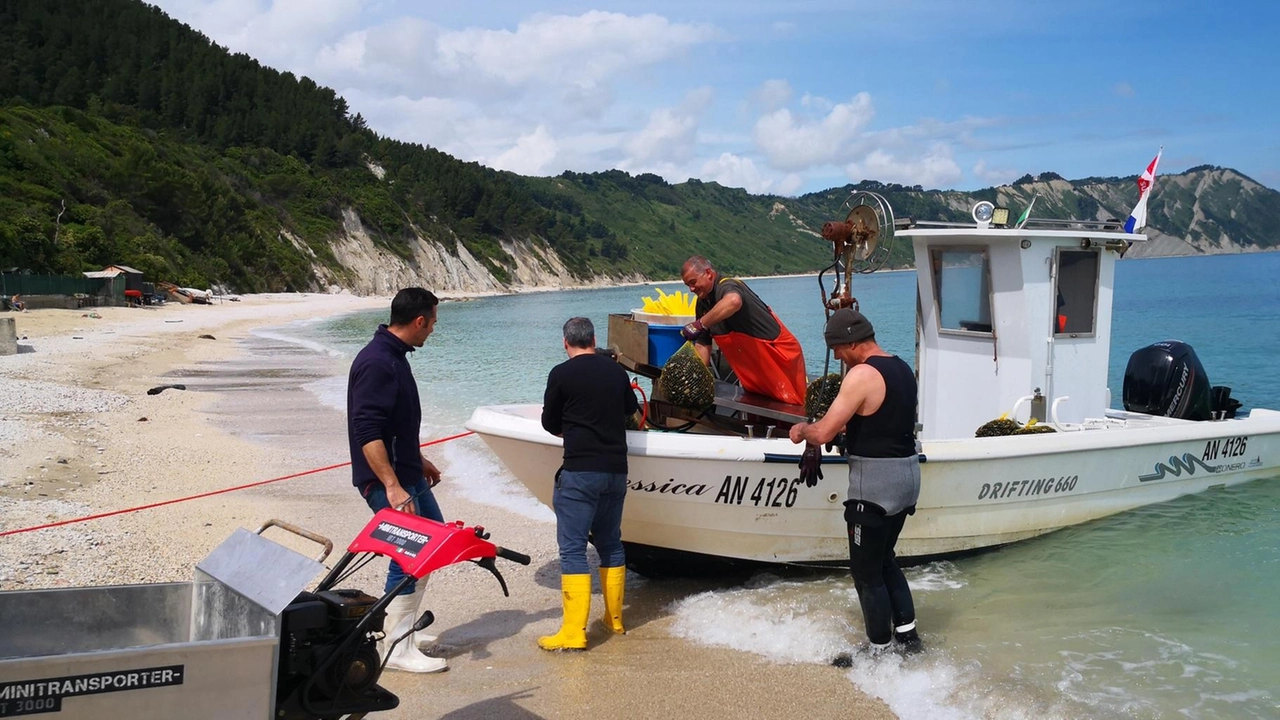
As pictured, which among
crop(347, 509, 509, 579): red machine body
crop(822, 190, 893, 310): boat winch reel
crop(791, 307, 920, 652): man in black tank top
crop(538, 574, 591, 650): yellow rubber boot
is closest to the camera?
crop(347, 509, 509, 579): red machine body

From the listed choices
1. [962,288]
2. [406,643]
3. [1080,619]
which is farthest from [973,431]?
[406,643]

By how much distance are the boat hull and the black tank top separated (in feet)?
3.65

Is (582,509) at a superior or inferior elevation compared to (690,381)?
inferior

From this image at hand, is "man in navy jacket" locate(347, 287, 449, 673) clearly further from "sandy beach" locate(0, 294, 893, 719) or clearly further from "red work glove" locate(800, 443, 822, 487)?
"red work glove" locate(800, 443, 822, 487)

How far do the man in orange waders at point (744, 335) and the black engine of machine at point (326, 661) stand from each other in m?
3.73

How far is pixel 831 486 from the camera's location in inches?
256

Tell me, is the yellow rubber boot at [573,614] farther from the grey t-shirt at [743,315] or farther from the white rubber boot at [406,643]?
the grey t-shirt at [743,315]

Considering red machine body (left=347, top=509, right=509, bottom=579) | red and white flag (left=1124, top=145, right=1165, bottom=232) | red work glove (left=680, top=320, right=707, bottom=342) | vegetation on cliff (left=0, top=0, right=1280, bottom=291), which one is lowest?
red machine body (left=347, top=509, right=509, bottom=579)

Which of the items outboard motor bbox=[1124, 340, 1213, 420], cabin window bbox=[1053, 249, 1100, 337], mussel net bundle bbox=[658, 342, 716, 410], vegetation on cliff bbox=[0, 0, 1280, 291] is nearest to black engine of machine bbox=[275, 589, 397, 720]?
mussel net bundle bbox=[658, 342, 716, 410]

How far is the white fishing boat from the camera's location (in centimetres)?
635

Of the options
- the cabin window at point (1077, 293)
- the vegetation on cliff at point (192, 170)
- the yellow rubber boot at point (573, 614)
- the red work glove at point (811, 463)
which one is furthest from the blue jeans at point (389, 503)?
→ the vegetation on cliff at point (192, 170)

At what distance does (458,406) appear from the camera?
60.6ft

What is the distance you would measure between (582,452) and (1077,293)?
5.09 metres

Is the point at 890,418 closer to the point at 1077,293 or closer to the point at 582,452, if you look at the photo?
the point at 582,452
